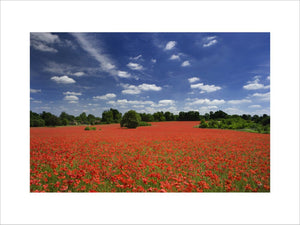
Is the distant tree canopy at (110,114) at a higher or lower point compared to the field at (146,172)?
higher

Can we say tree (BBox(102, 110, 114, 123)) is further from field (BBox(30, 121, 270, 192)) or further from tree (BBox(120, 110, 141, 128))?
tree (BBox(120, 110, 141, 128))

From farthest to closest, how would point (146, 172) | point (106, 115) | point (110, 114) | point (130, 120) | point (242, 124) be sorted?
point (130, 120) < point (242, 124) < point (110, 114) < point (106, 115) < point (146, 172)

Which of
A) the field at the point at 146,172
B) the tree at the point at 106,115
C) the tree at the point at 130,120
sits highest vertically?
the tree at the point at 106,115

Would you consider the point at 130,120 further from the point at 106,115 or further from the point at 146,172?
the point at 146,172

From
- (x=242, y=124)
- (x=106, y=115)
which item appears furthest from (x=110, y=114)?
(x=242, y=124)

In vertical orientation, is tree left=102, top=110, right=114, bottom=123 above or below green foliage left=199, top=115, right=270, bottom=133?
above

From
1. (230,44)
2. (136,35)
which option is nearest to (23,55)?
(136,35)

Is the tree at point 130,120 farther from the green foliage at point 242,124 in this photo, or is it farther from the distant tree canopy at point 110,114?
the green foliage at point 242,124

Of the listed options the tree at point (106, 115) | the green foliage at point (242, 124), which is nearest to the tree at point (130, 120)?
the tree at point (106, 115)

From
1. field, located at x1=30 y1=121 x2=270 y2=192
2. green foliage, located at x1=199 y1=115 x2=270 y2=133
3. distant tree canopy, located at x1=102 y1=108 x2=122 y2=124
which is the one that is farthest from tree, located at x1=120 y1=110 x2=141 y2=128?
field, located at x1=30 y1=121 x2=270 y2=192

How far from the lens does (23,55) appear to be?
12.0 ft

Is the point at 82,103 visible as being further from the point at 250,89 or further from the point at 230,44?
the point at 250,89
